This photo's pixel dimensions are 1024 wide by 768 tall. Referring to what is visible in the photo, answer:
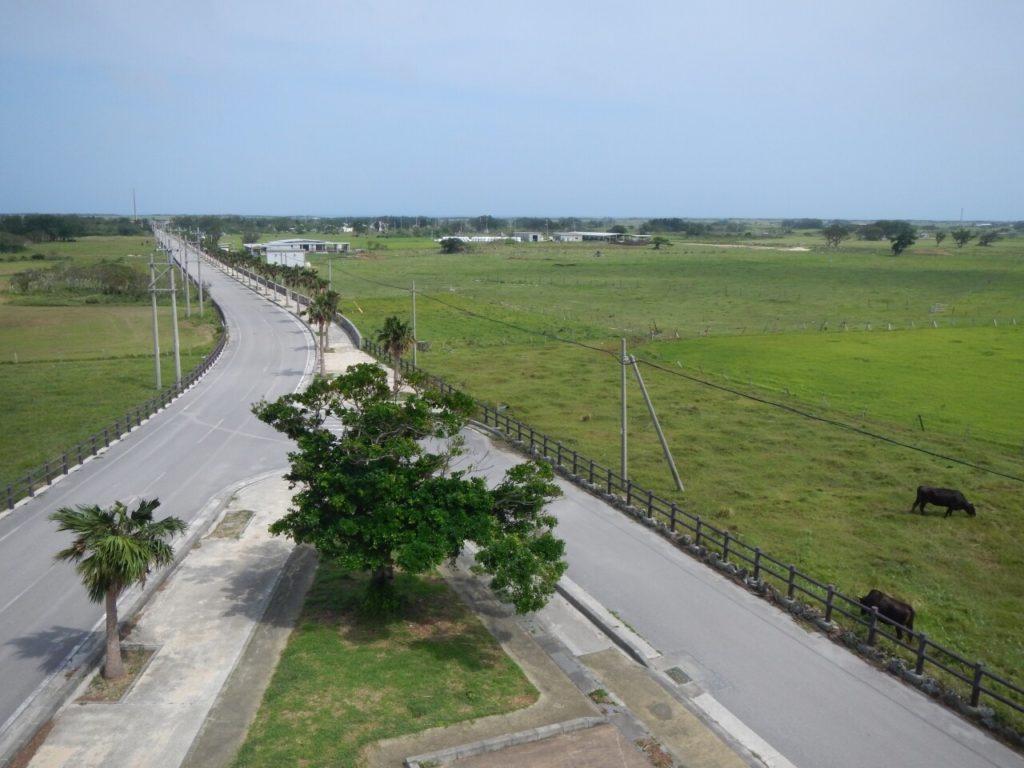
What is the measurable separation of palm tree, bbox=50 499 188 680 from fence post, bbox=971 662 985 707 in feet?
52.1

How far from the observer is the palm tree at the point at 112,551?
1574 centimetres

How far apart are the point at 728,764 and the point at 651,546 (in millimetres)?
10151

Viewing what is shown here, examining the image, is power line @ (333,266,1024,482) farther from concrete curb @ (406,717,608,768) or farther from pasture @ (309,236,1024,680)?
concrete curb @ (406,717,608,768)

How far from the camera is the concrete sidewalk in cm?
1412

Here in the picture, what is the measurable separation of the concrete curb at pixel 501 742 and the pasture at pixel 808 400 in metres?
9.70

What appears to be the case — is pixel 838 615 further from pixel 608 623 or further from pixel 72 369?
pixel 72 369

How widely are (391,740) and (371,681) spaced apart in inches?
81.8

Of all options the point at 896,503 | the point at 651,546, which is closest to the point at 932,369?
the point at 896,503

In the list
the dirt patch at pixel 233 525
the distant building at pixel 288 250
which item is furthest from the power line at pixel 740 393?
the dirt patch at pixel 233 525

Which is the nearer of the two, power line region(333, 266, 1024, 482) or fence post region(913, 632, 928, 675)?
fence post region(913, 632, 928, 675)

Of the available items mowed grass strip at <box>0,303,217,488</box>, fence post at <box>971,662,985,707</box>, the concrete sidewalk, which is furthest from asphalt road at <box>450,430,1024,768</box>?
mowed grass strip at <box>0,303,217,488</box>

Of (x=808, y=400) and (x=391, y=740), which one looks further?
(x=808, y=400)

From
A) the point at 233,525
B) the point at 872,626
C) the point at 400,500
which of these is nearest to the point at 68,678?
the point at 400,500

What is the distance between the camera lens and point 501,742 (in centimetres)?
1423
